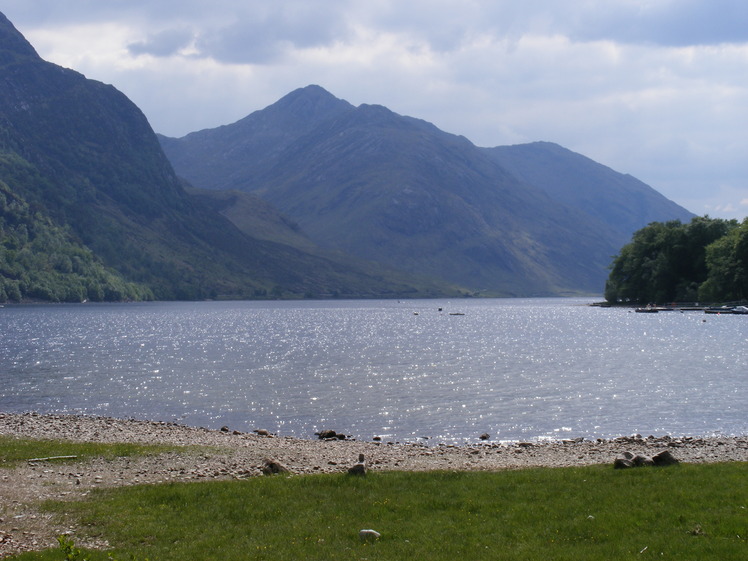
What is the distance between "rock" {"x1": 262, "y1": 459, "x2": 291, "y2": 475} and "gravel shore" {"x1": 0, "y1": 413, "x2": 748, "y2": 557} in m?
0.62

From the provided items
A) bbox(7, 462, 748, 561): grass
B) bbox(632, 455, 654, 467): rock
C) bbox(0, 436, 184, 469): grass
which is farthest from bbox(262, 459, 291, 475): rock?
bbox(632, 455, 654, 467): rock

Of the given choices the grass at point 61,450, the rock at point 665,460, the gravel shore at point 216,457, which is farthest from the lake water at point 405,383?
the rock at point 665,460

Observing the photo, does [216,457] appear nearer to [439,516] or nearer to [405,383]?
[439,516]

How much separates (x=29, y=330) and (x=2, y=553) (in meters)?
170

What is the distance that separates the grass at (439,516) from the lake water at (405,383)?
862 inches

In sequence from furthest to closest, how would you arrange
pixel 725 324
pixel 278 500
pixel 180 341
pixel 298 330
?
pixel 298 330, pixel 725 324, pixel 180 341, pixel 278 500

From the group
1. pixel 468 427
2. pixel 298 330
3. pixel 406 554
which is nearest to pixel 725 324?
pixel 298 330

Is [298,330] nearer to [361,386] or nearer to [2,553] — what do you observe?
[361,386]

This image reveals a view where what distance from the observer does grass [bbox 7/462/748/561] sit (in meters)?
21.0

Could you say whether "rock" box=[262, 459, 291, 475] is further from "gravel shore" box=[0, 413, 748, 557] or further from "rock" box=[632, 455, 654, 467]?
"rock" box=[632, 455, 654, 467]

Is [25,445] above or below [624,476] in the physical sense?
below

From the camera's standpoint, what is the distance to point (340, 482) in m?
29.3

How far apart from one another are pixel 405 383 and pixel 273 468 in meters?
48.4

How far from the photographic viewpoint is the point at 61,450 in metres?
37.5
